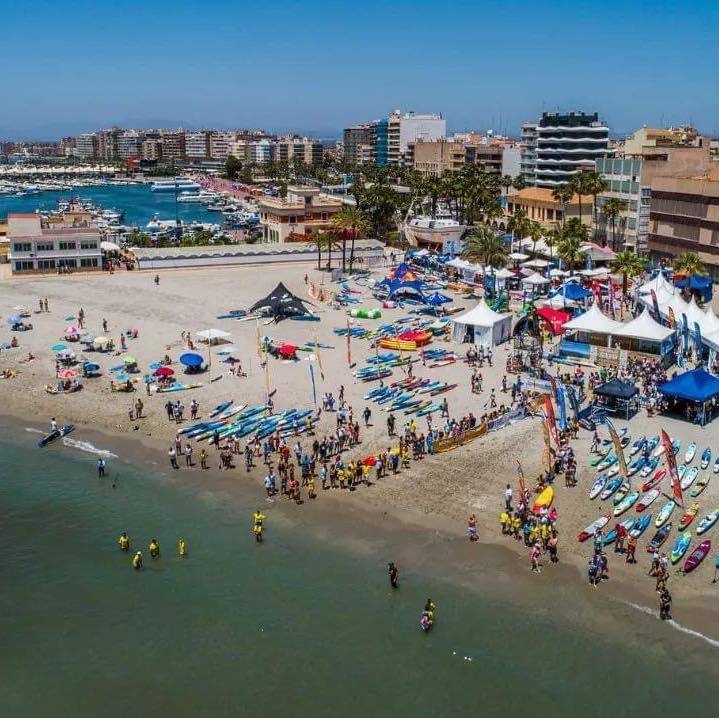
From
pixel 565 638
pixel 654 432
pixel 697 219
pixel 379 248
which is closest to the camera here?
pixel 565 638

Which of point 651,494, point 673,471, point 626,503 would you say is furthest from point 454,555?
point 673,471

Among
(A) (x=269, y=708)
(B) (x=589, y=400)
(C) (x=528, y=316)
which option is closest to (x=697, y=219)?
(C) (x=528, y=316)

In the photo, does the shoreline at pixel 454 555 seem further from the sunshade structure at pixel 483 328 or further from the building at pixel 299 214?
the building at pixel 299 214

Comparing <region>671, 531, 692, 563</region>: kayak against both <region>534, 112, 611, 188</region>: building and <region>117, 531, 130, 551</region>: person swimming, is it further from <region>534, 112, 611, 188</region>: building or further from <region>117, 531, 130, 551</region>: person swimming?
<region>534, 112, 611, 188</region>: building

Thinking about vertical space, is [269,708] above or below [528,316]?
below

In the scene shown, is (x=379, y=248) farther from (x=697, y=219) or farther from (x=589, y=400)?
(x=589, y=400)

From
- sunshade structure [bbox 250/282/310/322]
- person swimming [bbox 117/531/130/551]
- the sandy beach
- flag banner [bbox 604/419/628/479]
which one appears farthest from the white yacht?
person swimming [bbox 117/531/130/551]
